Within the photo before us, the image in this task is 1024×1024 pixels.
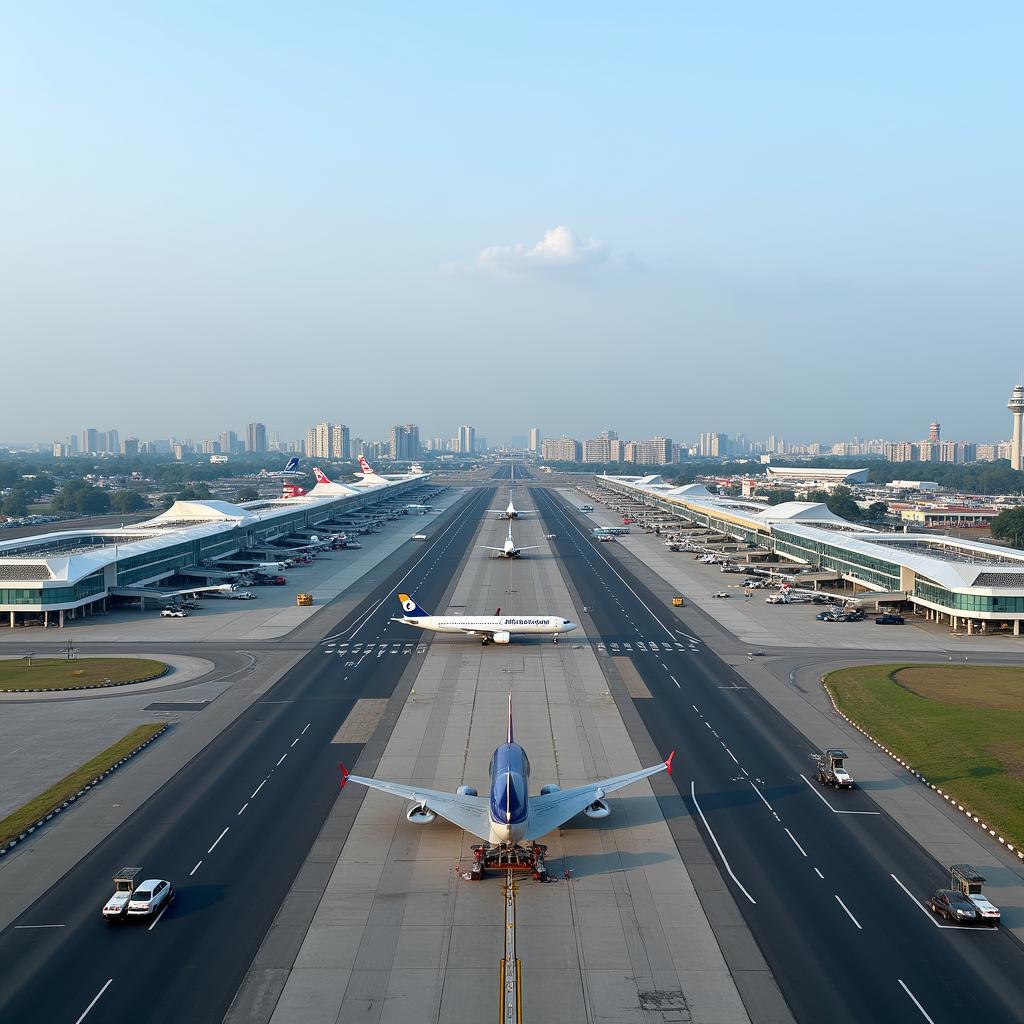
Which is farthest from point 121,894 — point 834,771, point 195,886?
point 834,771

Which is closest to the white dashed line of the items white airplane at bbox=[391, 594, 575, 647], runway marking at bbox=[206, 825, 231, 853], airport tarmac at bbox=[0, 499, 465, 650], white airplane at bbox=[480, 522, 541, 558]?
runway marking at bbox=[206, 825, 231, 853]

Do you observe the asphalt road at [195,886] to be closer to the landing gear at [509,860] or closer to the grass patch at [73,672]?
the landing gear at [509,860]

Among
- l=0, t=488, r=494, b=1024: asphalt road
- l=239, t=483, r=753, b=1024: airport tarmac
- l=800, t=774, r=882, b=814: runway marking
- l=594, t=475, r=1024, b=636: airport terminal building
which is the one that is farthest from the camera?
l=594, t=475, r=1024, b=636: airport terminal building

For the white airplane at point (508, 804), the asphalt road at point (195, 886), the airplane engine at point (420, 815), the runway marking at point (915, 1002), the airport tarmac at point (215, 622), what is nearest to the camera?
the runway marking at point (915, 1002)

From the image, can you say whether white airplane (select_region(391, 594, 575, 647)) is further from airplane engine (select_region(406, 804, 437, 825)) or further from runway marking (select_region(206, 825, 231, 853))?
runway marking (select_region(206, 825, 231, 853))

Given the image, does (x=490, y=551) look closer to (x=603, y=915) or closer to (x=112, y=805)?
(x=112, y=805)

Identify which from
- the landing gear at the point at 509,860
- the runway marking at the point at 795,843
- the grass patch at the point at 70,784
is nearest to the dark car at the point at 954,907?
the runway marking at the point at 795,843
